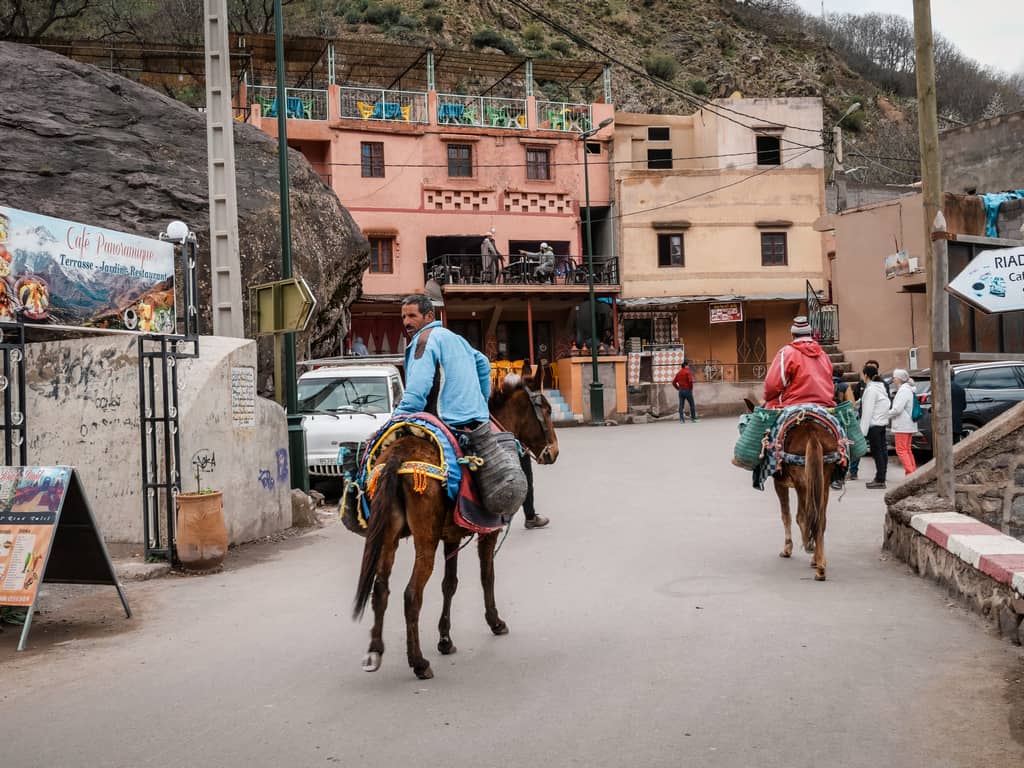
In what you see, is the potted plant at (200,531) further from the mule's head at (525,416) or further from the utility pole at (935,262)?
the utility pole at (935,262)

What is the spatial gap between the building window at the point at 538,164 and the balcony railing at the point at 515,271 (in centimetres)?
371

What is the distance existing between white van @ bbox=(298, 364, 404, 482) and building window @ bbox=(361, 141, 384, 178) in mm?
22649

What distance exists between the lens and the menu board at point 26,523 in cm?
705

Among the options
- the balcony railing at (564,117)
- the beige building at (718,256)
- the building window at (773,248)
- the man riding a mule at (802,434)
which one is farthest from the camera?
the balcony railing at (564,117)

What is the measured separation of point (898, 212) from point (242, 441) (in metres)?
25.7

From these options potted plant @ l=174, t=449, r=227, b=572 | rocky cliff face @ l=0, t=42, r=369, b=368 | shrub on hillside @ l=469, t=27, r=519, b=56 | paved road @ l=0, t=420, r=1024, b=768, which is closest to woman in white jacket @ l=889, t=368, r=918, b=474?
paved road @ l=0, t=420, r=1024, b=768

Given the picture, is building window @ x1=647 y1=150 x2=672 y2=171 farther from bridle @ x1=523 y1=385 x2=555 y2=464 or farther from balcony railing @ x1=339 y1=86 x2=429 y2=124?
bridle @ x1=523 y1=385 x2=555 y2=464

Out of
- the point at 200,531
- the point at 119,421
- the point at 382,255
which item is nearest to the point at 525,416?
the point at 200,531

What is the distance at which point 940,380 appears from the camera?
919 cm

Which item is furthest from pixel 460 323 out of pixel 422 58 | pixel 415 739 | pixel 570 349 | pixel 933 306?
pixel 415 739

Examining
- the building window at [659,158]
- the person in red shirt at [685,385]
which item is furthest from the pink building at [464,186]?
the person in red shirt at [685,385]

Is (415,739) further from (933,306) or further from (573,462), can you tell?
(573,462)

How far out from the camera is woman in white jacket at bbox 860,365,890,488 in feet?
50.7

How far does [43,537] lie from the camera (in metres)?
7.12
